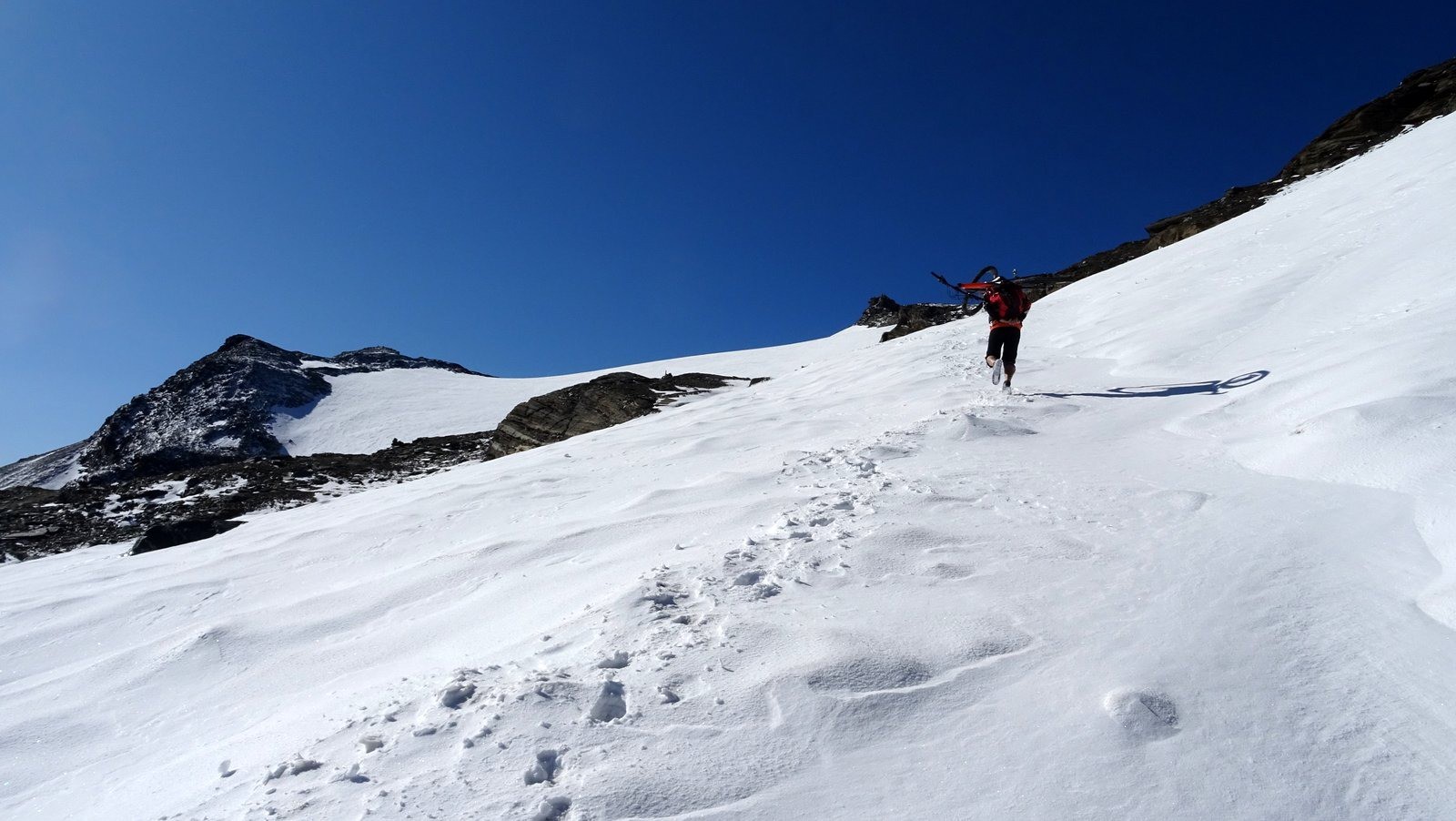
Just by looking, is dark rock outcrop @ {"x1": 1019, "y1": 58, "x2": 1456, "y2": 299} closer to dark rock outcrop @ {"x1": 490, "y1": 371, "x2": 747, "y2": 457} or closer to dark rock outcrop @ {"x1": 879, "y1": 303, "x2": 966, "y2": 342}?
dark rock outcrop @ {"x1": 879, "y1": 303, "x2": 966, "y2": 342}

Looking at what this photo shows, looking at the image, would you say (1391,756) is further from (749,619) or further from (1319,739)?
(749,619)

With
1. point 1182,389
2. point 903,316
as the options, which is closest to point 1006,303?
point 1182,389

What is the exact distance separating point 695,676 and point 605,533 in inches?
91.6

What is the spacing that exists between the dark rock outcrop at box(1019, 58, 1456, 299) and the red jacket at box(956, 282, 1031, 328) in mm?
17764

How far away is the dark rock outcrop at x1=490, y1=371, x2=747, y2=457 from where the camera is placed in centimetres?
1551

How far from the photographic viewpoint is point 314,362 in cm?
4091

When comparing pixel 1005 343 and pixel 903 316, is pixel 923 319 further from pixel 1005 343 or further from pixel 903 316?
pixel 1005 343

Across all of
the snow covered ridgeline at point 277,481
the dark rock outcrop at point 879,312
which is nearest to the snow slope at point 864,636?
the snow covered ridgeline at point 277,481

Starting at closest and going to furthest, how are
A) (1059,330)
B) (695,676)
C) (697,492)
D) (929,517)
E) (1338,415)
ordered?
(695,676) < (929,517) < (1338,415) < (697,492) < (1059,330)

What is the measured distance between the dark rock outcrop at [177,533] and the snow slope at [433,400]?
50.7 ft

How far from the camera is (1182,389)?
6418 millimetres

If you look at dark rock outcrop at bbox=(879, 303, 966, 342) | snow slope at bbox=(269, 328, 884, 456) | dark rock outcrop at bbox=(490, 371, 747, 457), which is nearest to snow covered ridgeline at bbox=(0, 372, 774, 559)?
dark rock outcrop at bbox=(490, 371, 747, 457)

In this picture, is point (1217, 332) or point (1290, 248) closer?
point (1217, 332)

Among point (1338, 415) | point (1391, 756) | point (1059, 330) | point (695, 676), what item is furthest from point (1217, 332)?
point (695, 676)
